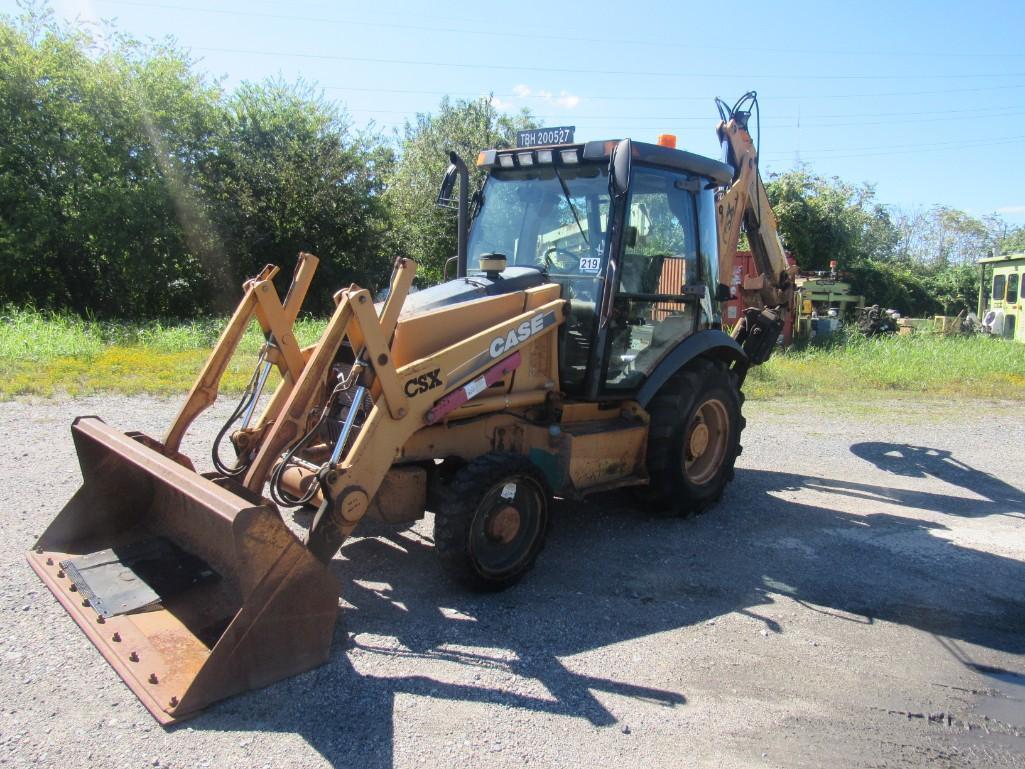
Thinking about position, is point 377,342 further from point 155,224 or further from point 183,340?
point 155,224

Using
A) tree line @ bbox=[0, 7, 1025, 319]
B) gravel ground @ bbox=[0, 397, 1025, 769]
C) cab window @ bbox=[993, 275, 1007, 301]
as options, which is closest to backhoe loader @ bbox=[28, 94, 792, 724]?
gravel ground @ bbox=[0, 397, 1025, 769]

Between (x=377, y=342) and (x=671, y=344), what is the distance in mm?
2686

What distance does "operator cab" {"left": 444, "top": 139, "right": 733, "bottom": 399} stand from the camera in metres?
5.21

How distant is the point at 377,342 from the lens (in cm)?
391

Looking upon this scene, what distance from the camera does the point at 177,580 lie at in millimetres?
3953

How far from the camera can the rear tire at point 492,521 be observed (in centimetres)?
419

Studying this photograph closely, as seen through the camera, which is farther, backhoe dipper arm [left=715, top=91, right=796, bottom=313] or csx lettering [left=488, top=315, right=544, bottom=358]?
backhoe dipper arm [left=715, top=91, right=796, bottom=313]

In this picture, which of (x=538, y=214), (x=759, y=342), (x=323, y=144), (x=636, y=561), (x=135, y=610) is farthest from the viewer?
(x=323, y=144)

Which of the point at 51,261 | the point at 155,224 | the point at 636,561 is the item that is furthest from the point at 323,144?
the point at 636,561

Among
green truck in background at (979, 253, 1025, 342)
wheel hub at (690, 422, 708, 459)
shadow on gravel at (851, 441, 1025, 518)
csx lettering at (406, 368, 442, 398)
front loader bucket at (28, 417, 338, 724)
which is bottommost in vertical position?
shadow on gravel at (851, 441, 1025, 518)

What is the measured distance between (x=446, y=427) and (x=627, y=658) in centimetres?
164

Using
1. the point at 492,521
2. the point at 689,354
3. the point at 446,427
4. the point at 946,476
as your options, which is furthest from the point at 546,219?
the point at 946,476

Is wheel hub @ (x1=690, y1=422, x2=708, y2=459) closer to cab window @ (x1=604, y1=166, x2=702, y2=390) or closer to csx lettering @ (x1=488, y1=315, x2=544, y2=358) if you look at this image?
cab window @ (x1=604, y1=166, x2=702, y2=390)

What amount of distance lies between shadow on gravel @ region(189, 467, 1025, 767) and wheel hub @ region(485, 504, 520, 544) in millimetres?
327
